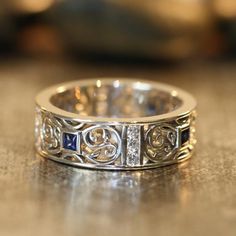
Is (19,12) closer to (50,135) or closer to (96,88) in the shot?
(96,88)

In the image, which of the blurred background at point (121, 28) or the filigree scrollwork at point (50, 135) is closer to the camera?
the filigree scrollwork at point (50, 135)

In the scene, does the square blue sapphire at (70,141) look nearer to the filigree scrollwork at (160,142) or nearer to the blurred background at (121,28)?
the filigree scrollwork at (160,142)

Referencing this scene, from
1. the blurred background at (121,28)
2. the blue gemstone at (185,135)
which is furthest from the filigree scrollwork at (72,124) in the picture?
the blurred background at (121,28)

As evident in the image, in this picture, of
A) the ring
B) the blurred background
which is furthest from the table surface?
the blurred background

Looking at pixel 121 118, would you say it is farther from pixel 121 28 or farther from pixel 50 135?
pixel 121 28

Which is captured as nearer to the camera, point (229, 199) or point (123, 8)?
point (229, 199)

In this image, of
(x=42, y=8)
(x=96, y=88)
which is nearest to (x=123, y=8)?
(x=42, y=8)

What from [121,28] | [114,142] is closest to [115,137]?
[114,142]
